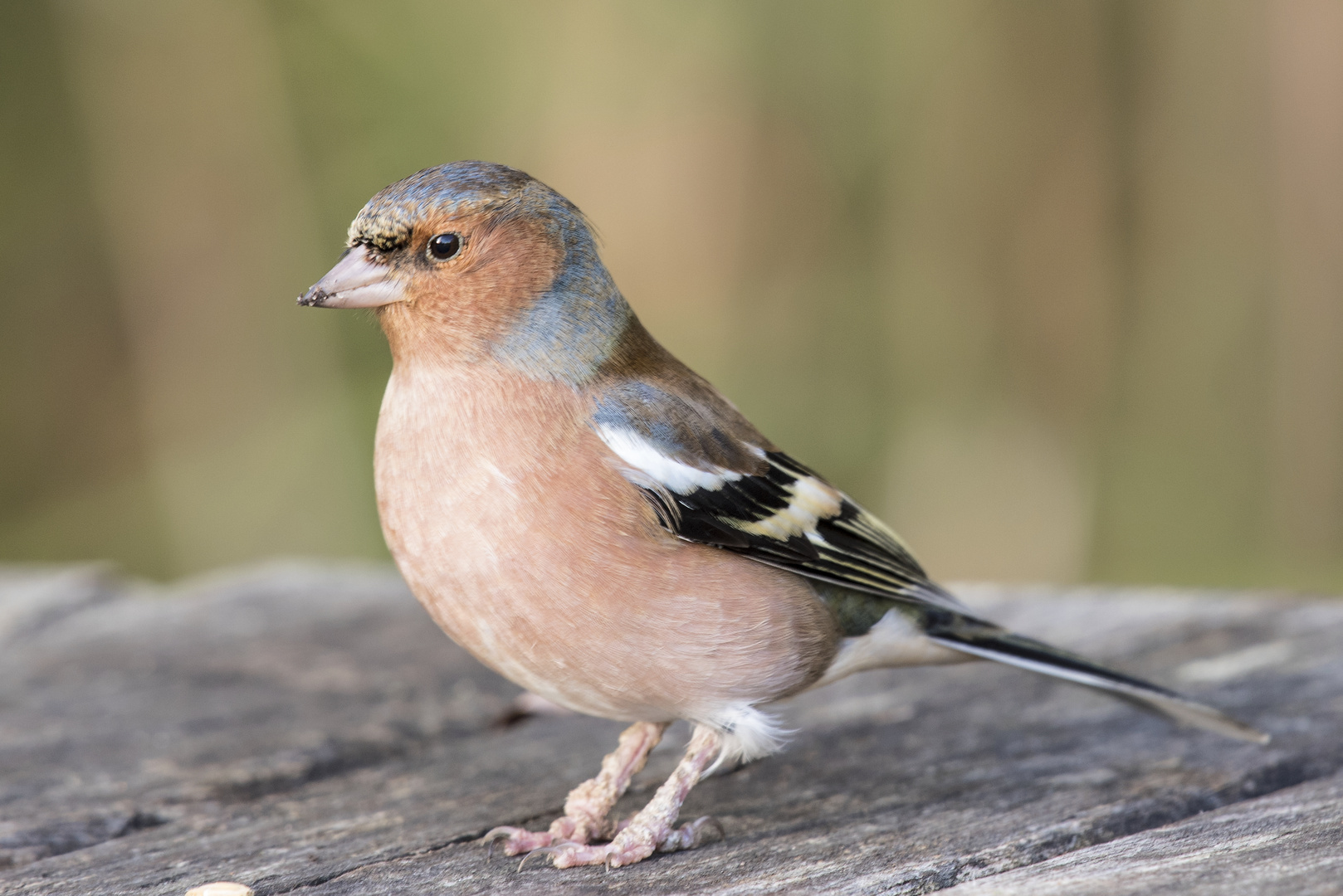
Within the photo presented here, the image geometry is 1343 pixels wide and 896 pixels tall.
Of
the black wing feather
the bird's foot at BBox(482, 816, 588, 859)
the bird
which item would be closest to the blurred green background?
the black wing feather

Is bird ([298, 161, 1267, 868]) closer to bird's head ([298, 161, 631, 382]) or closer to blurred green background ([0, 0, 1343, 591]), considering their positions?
bird's head ([298, 161, 631, 382])

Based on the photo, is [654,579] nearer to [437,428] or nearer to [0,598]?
[437,428]

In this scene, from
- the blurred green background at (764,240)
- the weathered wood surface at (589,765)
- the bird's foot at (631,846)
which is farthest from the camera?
the blurred green background at (764,240)

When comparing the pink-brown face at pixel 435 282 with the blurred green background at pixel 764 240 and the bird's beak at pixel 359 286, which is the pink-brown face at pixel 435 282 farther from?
the blurred green background at pixel 764 240

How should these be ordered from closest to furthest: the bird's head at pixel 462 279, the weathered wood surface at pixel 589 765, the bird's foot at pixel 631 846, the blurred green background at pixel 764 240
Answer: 1. the weathered wood surface at pixel 589 765
2. the bird's foot at pixel 631 846
3. the bird's head at pixel 462 279
4. the blurred green background at pixel 764 240

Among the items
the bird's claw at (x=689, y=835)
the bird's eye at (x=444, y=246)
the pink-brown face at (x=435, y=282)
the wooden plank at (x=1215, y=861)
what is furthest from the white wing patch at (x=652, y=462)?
Answer: the wooden plank at (x=1215, y=861)

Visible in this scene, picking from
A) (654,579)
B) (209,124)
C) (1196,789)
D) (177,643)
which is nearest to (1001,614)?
(1196,789)
